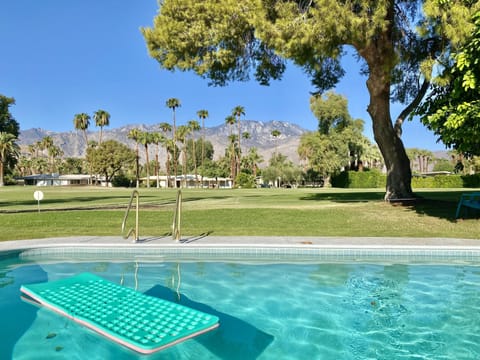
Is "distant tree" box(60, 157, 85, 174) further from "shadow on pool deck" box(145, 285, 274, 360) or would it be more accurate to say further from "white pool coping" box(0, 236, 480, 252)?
"shadow on pool deck" box(145, 285, 274, 360)

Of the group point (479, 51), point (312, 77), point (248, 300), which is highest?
point (312, 77)

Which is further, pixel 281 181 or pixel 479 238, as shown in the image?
pixel 281 181

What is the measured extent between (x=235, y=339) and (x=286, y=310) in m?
1.07

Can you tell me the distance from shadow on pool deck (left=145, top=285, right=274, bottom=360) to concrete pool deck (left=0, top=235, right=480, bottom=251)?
280 cm

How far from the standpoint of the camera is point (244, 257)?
23.6 feet

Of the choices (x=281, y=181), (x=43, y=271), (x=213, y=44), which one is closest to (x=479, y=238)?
(x=43, y=271)

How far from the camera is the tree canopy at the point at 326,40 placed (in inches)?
426

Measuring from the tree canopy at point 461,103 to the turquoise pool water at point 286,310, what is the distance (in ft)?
10.9

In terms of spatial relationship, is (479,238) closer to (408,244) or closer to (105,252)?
(408,244)

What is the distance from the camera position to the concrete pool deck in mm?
7133

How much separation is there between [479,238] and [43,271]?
8.57m

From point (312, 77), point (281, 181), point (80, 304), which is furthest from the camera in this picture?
point (281, 181)

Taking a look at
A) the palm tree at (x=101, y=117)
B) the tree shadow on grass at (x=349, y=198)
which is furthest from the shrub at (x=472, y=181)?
the palm tree at (x=101, y=117)

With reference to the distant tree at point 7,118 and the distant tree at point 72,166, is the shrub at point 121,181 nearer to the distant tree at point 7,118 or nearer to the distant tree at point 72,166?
the distant tree at point 7,118
